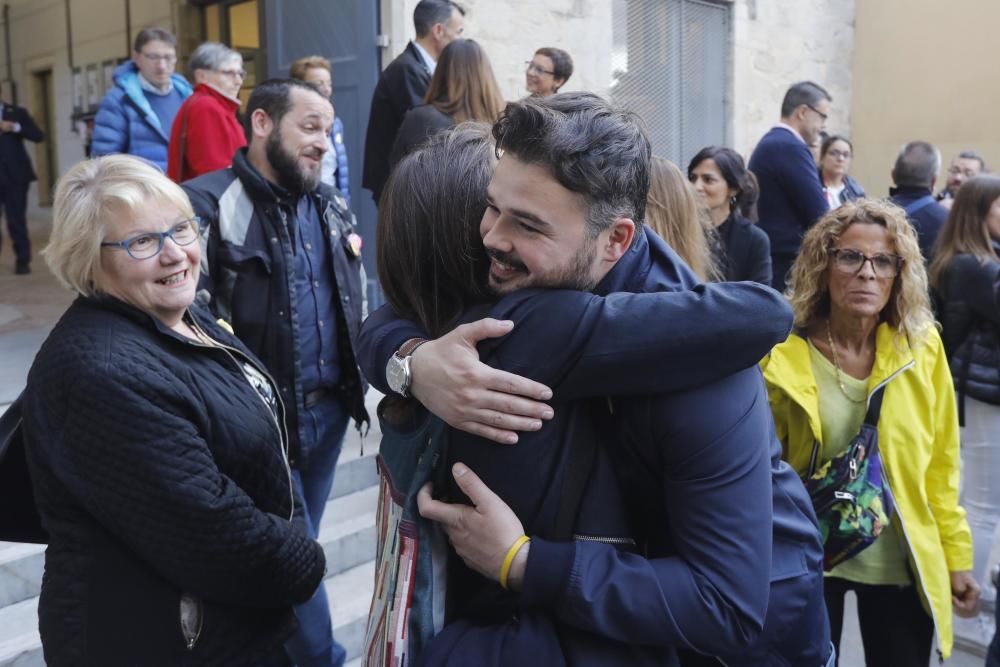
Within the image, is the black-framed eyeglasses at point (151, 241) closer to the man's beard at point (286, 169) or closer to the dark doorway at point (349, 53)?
the man's beard at point (286, 169)

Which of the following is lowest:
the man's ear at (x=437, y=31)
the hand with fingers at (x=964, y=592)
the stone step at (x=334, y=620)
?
the stone step at (x=334, y=620)

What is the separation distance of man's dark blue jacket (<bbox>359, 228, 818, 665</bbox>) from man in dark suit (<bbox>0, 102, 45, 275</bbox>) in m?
8.47

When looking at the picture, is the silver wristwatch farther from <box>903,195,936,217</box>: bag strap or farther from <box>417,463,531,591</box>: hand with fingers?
<box>903,195,936,217</box>: bag strap

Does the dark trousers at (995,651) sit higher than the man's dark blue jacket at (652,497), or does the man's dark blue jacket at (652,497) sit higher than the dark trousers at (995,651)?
the man's dark blue jacket at (652,497)

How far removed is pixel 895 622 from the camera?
2531mm

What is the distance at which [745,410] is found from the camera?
121 centimetres

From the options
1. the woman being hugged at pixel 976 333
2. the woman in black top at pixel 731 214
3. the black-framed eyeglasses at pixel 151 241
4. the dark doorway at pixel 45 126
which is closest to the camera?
the black-framed eyeglasses at pixel 151 241

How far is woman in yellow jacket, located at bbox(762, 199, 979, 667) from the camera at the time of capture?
2416mm

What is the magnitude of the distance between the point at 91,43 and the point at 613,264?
12.6m

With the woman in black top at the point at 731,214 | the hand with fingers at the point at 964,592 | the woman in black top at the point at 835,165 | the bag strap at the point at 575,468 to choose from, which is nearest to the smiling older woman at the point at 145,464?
the bag strap at the point at 575,468

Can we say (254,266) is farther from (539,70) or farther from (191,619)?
(539,70)

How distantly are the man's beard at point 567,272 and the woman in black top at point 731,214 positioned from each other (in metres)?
2.98

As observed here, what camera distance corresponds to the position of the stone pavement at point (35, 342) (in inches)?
148

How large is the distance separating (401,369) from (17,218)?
335 inches
